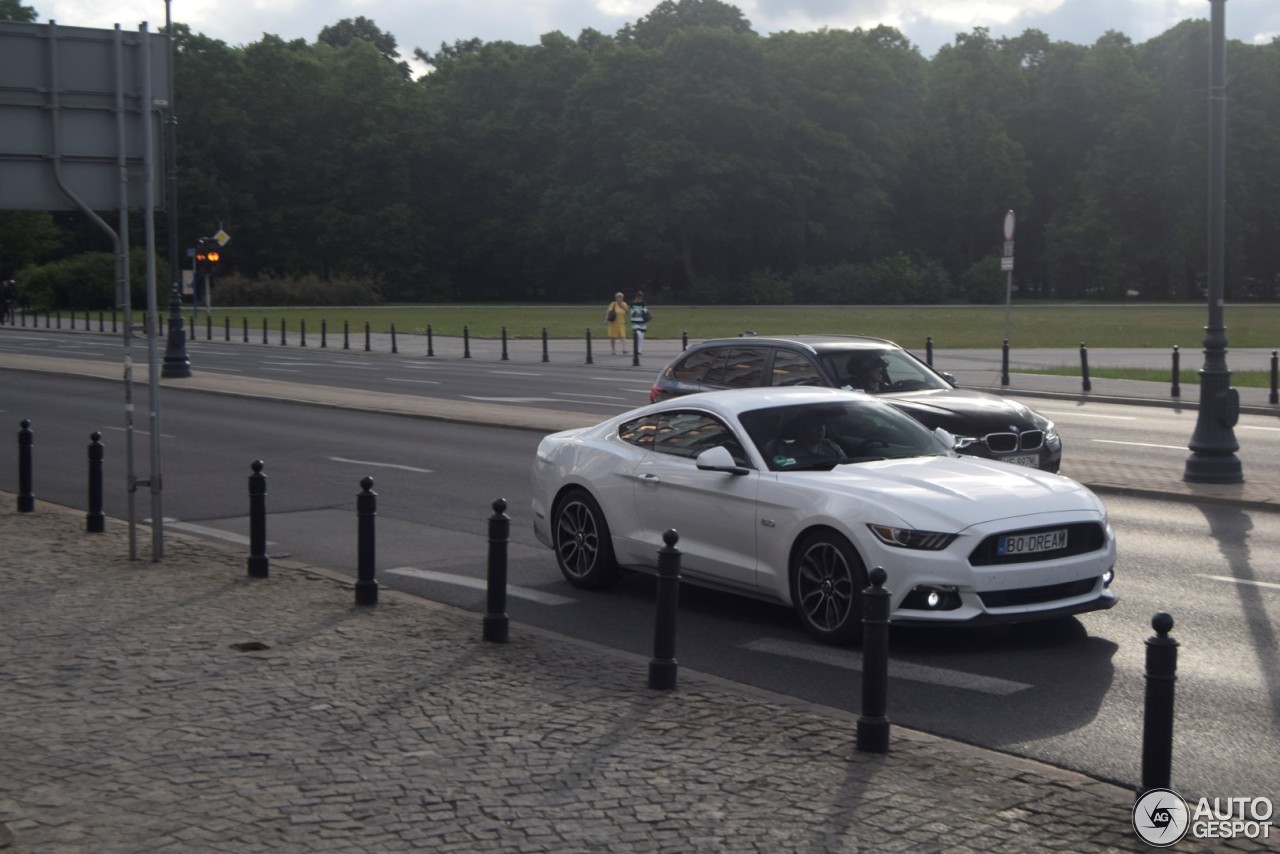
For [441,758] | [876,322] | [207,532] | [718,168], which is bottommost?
[207,532]

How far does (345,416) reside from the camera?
24.0 meters

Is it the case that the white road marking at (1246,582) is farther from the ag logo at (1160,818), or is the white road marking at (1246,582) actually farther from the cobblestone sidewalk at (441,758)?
the ag logo at (1160,818)

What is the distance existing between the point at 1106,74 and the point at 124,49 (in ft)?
359

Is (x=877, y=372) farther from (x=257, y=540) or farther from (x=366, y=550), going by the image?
(x=366, y=550)

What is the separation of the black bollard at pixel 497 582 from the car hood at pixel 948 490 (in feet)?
5.77

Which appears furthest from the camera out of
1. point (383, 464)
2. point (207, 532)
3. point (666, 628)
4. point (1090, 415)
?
point (1090, 415)

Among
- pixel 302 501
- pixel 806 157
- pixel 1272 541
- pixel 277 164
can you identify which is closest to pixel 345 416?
pixel 302 501

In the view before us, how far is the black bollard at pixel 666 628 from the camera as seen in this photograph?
24.1 ft

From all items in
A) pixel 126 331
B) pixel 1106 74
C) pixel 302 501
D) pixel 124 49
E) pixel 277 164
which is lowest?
pixel 302 501

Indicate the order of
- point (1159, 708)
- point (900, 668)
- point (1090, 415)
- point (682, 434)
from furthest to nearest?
point (1090, 415), point (682, 434), point (900, 668), point (1159, 708)

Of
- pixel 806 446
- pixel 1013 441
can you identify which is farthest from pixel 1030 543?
pixel 1013 441

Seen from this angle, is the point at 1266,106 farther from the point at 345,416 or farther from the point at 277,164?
the point at 345,416

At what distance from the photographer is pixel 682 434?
9.98 metres

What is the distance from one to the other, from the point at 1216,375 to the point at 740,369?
4912 millimetres
